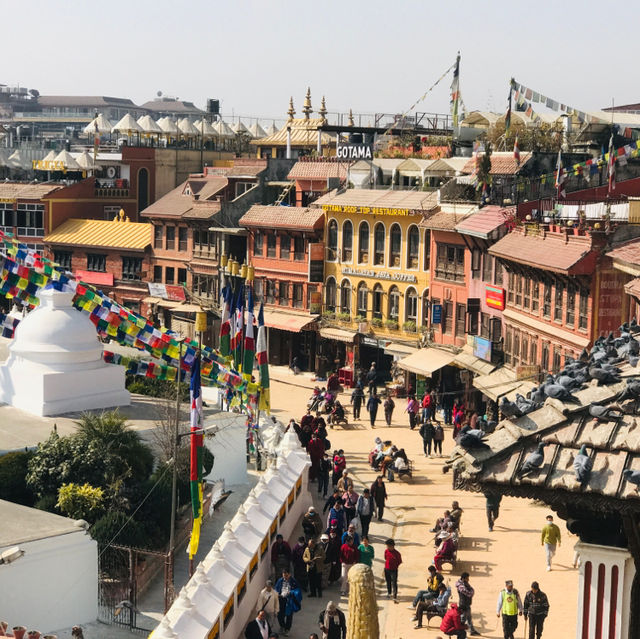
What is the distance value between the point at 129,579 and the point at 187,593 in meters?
3.89

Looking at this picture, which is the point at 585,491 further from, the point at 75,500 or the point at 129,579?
the point at 75,500

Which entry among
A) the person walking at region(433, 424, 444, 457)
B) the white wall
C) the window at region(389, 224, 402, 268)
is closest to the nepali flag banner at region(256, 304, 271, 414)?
the person walking at region(433, 424, 444, 457)

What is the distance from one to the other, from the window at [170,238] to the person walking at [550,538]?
44.4m

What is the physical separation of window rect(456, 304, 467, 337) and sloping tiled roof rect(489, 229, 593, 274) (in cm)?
540

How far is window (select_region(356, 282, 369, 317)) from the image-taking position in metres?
56.7

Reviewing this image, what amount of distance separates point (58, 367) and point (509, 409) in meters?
22.9

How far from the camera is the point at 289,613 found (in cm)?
2256

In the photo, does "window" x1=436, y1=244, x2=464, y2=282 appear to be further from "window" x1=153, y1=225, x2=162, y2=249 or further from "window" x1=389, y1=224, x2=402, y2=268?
"window" x1=153, y1=225, x2=162, y2=249

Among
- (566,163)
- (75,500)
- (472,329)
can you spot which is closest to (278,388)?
(472,329)

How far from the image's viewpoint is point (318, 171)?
64.8 m

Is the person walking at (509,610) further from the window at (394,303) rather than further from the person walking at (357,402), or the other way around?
the window at (394,303)

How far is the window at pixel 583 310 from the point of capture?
36.3m

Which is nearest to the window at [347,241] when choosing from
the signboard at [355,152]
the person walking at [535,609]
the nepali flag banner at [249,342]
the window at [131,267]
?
the signboard at [355,152]

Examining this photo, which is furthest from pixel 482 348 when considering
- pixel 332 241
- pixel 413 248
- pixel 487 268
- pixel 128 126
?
pixel 128 126
